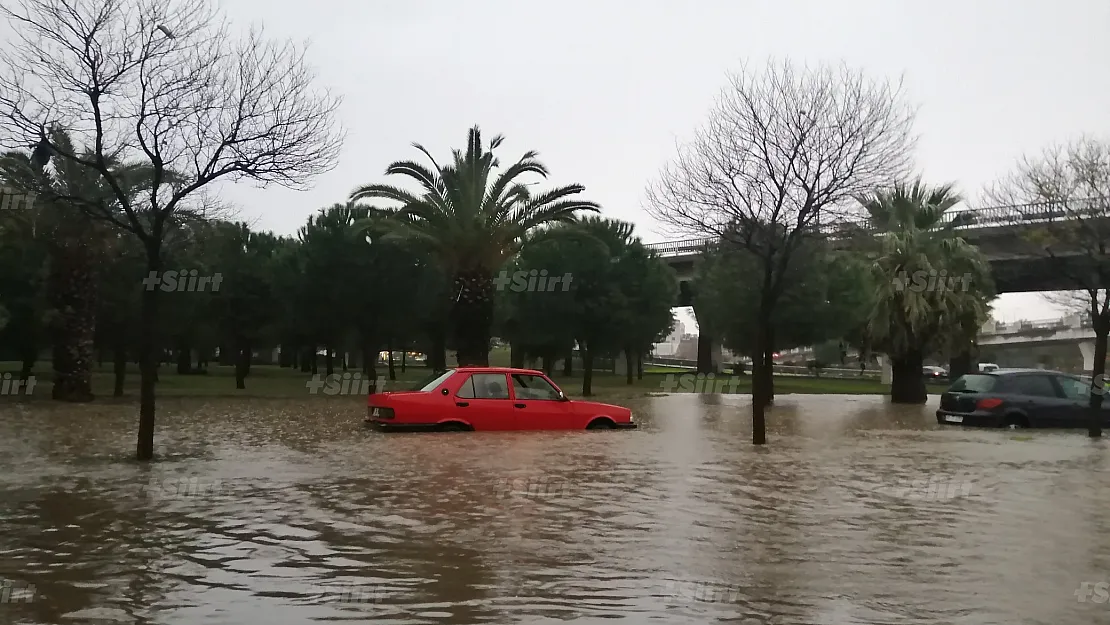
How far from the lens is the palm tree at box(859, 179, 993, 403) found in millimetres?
32000

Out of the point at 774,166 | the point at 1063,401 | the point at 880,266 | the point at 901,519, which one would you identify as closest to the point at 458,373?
the point at 774,166

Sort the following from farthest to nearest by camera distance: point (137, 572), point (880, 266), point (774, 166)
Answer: point (880, 266) < point (774, 166) < point (137, 572)

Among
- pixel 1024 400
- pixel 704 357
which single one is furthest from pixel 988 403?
pixel 704 357

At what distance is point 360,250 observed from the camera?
3875 cm

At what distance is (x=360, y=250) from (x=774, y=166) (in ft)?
78.4

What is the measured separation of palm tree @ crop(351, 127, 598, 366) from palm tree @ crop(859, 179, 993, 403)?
11194 mm

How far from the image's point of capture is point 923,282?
105 feet

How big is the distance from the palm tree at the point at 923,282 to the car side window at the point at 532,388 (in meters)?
17.9

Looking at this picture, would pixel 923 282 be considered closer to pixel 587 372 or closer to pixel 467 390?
pixel 587 372

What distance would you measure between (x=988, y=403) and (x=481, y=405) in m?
10.9

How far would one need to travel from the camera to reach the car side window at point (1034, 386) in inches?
816

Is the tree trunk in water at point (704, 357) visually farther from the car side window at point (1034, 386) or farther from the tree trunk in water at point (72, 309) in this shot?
the car side window at point (1034, 386)

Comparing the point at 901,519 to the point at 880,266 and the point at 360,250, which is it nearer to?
the point at 880,266

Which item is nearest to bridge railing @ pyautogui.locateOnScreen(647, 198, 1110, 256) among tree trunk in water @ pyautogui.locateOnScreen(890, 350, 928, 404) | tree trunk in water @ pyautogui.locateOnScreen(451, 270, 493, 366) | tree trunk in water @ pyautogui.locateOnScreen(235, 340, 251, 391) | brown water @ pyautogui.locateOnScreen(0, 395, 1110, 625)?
brown water @ pyautogui.locateOnScreen(0, 395, 1110, 625)
